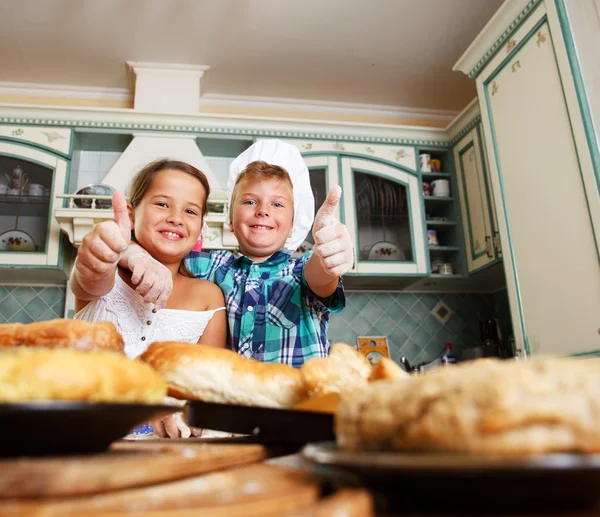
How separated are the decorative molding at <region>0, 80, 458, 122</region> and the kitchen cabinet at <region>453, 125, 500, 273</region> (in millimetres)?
434

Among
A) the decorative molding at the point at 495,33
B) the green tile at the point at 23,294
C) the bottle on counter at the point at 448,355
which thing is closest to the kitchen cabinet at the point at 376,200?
the bottle on counter at the point at 448,355

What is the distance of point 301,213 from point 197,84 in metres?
1.68

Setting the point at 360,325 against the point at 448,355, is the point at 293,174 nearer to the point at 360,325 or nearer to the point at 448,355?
the point at 360,325

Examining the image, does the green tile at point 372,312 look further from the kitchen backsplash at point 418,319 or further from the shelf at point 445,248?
the shelf at point 445,248

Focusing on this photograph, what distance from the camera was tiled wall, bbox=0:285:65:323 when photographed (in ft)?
7.86

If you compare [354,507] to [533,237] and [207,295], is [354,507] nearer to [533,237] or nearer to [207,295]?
[207,295]

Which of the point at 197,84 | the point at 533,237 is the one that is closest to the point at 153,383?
the point at 533,237

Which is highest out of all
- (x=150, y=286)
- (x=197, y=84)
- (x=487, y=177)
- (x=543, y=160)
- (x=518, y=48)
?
(x=197, y=84)

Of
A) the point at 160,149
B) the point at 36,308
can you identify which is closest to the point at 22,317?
the point at 36,308

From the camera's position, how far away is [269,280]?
1.06m

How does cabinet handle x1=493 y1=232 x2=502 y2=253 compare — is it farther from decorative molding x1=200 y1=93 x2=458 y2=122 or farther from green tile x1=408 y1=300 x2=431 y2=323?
decorative molding x1=200 y1=93 x2=458 y2=122

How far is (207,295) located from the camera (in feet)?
3.27

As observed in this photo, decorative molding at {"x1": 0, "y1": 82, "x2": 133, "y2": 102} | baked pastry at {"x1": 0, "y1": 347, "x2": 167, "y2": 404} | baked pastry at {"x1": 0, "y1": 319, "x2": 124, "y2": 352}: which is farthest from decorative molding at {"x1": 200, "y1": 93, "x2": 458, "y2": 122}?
baked pastry at {"x1": 0, "y1": 347, "x2": 167, "y2": 404}

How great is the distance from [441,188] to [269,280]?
1.94 metres
